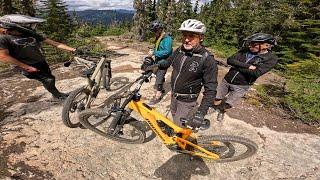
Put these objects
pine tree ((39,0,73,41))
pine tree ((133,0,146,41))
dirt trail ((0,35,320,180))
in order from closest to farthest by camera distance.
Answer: dirt trail ((0,35,320,180)), pine tree ((39,0,73,41)), pine tree ((133,0,146,41))

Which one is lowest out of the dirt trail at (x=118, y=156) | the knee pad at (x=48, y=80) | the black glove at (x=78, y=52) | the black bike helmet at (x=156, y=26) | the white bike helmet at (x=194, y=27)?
the dirt trail at (x=118, y=156)

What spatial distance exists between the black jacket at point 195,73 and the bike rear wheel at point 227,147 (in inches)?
37.6

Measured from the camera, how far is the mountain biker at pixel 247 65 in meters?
6.00

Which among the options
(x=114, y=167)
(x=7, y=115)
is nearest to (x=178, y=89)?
(x=114, y=167)

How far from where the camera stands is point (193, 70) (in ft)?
15.6

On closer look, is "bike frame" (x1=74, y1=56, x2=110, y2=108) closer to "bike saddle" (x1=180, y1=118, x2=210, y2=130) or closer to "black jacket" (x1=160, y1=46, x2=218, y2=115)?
"black jacket" (x1=160, y1=46, x2=218, y2=115)

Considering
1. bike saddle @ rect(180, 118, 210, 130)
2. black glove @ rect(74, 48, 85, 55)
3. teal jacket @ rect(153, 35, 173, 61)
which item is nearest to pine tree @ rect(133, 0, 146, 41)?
black glove @ rect(74, 48, 85, 55)

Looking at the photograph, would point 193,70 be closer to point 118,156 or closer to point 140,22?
point 118,156

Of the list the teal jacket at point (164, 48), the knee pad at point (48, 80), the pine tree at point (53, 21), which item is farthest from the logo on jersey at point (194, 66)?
the pine tree at point (53, 21)

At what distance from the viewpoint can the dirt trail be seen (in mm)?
5617

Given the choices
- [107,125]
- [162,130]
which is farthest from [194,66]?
[107,125]

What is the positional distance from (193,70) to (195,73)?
6 cm

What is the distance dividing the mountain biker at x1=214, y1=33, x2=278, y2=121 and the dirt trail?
1217 mm

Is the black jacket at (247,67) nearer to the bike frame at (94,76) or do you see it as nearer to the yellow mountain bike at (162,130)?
the yellow mountain bike at (162,130)
